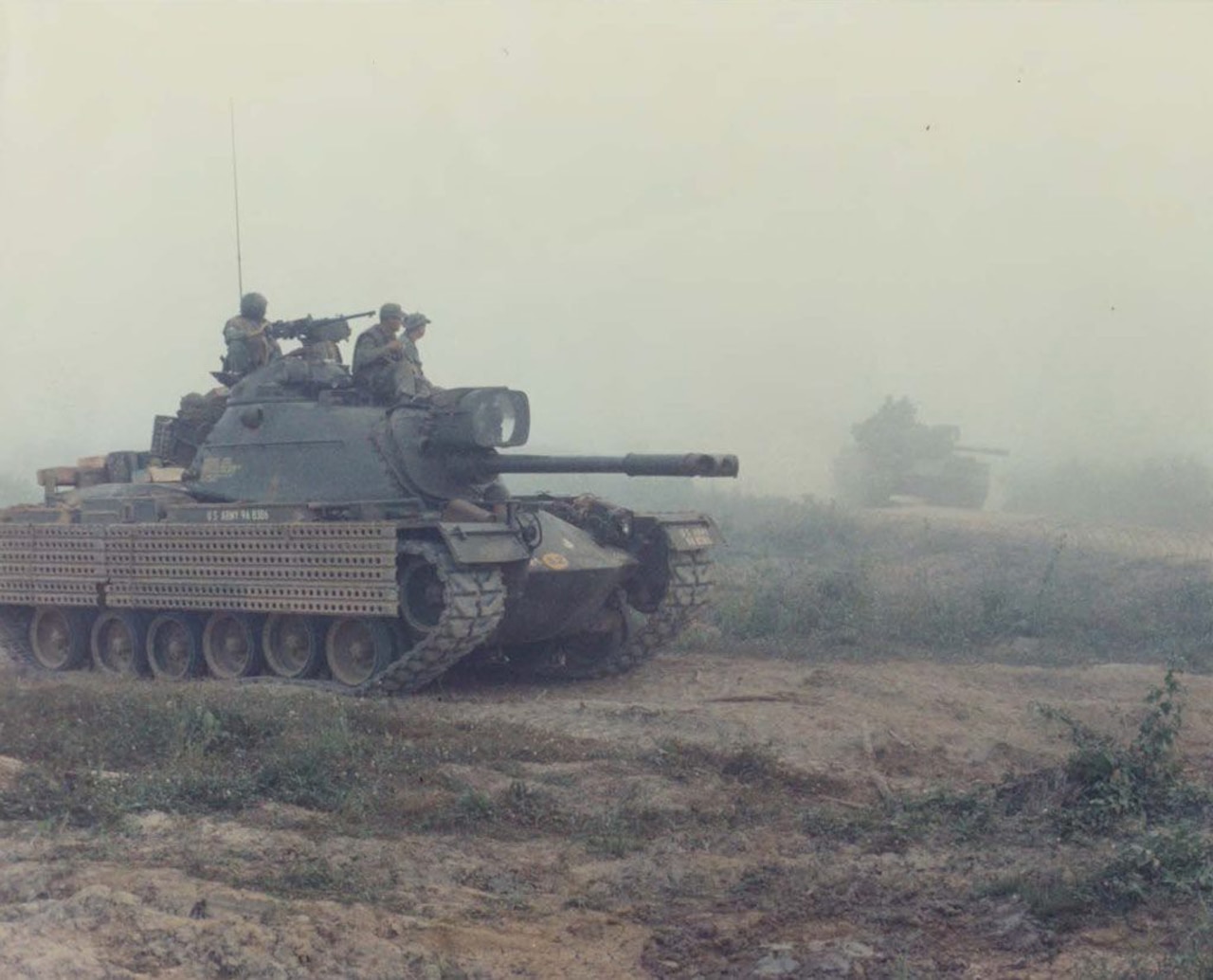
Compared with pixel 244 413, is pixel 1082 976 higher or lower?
lower

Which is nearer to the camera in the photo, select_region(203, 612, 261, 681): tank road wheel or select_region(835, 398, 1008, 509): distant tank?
select_region(203, 612, 261, 681): tank road wheel

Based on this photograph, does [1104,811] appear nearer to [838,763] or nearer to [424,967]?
[838,763]

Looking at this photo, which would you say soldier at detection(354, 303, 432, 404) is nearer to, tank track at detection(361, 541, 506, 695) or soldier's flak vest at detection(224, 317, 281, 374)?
soldier's flak vest at detection(224, 317, 281, 374)

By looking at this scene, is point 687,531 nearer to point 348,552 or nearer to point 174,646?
point 348,552

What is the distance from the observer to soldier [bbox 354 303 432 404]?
1291cm

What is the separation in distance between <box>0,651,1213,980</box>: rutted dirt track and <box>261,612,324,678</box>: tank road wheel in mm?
3467

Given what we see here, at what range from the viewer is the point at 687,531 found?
1297 cm

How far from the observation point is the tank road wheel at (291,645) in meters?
12.1

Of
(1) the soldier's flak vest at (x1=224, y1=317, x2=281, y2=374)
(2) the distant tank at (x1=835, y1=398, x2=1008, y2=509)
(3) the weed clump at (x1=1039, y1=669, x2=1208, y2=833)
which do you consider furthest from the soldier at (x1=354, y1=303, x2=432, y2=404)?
(2) the distant tank at (x1=835, y1=398, x2=1008, y2=509)

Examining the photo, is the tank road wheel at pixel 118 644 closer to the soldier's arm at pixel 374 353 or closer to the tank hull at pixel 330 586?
the tank hull at pixel 330 586

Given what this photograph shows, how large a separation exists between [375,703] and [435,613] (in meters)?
1.07

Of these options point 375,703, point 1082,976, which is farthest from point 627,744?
point 1082,976

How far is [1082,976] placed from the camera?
5.11m

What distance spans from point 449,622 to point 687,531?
2.89m
